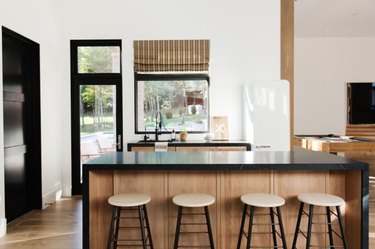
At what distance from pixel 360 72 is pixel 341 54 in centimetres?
69

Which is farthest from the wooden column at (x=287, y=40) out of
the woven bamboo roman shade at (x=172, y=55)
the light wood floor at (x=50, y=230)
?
the light wood floor at (x=50, y=230)

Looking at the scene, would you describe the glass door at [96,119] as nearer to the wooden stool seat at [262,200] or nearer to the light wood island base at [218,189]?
the light wood island base at [218,189]

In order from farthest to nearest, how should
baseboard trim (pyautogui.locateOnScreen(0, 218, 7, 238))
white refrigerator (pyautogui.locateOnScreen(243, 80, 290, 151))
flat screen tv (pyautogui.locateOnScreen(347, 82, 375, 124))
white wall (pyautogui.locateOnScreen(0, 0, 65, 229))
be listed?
flat screen tv (pyautogui.locateOnScreen(347, 82, 375, 124)), white refrigerator (pyautogui.locateOnScreen(243, 80, 290, 151)), white wall (pyautogui.locateOnScreen(0, 0, 65, 229)), baseboard trim (pyautogui.locateOnScreen(0, 218, 7, 238))

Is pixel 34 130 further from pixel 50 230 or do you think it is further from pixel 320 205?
pixel 320 205

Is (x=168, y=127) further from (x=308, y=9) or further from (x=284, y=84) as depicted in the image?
(x=308, y=9)

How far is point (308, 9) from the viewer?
5660 mm

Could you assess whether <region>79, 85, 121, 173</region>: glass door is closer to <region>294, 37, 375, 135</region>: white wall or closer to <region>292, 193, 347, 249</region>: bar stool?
<region>292, 193, 347, 249</region>: bar stool

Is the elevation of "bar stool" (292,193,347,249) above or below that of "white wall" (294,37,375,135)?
below

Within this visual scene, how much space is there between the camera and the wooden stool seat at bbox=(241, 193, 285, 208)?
2.21 metres

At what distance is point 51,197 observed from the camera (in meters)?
4.52

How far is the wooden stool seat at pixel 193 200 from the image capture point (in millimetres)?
2221

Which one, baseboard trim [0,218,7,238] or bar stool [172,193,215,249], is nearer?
bar stool [172,193,215,249]

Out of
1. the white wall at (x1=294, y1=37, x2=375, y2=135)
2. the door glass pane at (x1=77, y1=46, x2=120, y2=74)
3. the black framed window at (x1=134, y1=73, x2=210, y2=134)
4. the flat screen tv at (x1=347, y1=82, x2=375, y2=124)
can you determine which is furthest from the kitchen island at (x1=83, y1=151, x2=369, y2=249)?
the flat screen tv at (x1=347, y1=82, x2=375, y2=124)

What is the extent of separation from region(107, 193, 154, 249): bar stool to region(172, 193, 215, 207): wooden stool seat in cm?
26
